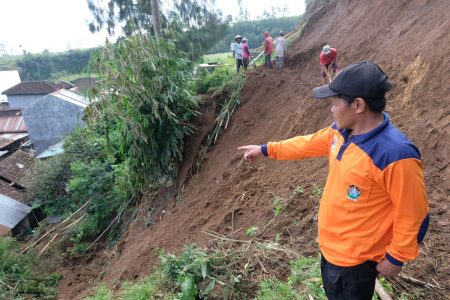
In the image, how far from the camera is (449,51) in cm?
536

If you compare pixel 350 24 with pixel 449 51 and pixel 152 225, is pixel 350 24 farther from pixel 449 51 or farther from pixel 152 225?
pixel 152 225

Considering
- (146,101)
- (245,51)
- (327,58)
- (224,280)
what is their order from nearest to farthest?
(224,280)
(146,101)
(327,58)
(245,51)

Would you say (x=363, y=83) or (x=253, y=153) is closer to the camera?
(x=363, y=83)

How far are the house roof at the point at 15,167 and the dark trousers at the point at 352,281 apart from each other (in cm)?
1866

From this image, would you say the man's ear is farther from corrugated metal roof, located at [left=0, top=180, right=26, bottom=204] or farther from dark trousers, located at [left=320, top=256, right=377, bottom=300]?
corrugated metal roof, located at [left=0, top=180, right=26, bottom=204]

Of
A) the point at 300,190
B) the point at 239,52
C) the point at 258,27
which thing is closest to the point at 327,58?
the point at 300,190

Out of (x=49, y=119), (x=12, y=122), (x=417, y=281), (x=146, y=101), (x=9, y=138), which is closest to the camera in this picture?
(x=417, y=281)

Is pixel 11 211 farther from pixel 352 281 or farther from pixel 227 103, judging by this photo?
pixel 352 281

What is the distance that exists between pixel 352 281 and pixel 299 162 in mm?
3959

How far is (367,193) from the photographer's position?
1735 millimetres

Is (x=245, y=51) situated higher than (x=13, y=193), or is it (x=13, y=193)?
(x=245, y=51)

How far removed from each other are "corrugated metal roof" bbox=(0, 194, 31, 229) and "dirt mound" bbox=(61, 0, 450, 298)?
23.1 feet

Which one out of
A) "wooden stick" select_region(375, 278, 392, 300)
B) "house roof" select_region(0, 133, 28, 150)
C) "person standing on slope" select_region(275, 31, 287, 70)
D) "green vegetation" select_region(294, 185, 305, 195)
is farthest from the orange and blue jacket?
"house roof" select_region(0, 133, 28, 150)

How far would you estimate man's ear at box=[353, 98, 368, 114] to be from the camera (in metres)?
1.73
